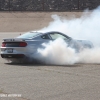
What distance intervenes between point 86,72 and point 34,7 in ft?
198

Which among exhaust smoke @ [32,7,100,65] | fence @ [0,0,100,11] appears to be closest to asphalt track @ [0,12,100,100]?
exhaust smoke @ [32,7,100,65]

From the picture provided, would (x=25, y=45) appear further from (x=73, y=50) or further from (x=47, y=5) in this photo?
(x=47, y=5)

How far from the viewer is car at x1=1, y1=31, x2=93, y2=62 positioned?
610 inches

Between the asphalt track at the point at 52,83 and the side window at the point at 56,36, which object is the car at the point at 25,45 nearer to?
the side window at the point at 56,36

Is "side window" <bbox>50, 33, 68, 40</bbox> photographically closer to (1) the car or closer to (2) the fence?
(1) the car

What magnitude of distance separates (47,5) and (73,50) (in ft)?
187

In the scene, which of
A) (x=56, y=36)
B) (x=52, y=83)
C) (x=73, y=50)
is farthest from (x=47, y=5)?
(x=52, y=83)

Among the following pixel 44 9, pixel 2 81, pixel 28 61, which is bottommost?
pixel 44 9

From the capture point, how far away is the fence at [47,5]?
235 feet

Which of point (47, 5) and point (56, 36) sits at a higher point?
point (56, 36)

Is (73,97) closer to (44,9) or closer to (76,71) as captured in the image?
(76,71)

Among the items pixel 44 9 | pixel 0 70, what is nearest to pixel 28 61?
pixel 0 70

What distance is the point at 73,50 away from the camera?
16.1m

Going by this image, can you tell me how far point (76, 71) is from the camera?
13.1m
